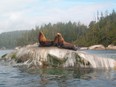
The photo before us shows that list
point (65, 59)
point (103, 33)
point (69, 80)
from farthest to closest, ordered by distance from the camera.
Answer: point (103, 33) < point (65, 59) < point (69, 80)

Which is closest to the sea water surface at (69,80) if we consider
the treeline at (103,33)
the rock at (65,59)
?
the rock at (65,59)

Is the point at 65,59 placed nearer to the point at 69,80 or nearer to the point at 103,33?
the point at 69,80

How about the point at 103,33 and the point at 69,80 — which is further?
the point at 103,33

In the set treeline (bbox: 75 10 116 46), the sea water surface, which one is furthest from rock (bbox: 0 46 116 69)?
treeline (bbox: 75 10 116 46)

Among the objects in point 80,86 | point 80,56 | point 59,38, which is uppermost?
point 59,38

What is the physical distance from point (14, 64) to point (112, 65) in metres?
10.2

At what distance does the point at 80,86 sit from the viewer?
60.3ft

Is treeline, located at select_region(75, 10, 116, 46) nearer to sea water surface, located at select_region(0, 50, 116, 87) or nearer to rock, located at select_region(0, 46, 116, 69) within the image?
rock, located at select_region(0, 46, 116, 69)

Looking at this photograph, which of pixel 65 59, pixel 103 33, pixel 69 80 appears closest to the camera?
pixel 69 80

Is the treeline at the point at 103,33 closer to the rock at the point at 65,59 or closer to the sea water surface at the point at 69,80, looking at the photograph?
the rock at the point at 65,59

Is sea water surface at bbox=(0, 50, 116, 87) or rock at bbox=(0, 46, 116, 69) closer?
sea water surface at bbox=(0, 50, 116, 87)

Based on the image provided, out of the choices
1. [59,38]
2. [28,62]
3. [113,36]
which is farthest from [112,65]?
[113,36]

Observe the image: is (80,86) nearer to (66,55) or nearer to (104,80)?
(104,80)

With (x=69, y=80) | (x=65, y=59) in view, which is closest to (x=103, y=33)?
(x=65, y=59)
